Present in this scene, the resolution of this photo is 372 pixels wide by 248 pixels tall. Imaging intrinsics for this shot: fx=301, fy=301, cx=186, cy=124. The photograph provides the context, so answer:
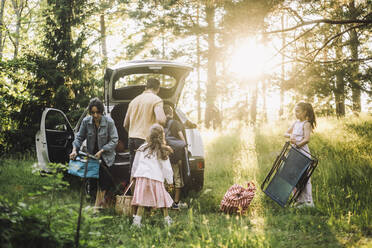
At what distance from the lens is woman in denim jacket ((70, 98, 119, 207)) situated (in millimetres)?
4820

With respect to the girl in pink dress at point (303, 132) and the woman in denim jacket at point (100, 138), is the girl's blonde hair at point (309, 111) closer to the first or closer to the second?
the girl in pink dress at point (303, 132)

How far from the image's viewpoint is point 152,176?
4332 millimetres

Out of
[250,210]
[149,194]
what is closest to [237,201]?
[250,210]

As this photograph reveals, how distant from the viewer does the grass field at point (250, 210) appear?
2.65 m

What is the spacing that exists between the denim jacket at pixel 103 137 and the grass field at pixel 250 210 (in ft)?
2.97

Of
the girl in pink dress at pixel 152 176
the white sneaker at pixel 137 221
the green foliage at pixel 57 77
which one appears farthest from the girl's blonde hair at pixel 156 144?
the green foliage at pixel 57 77

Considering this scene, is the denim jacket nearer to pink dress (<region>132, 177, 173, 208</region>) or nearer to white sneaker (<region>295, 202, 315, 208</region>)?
pink dress (<region>132, 177, 173, 208</region>)

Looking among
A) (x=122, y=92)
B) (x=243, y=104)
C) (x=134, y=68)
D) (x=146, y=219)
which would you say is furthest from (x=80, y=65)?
(x=243, y=104)

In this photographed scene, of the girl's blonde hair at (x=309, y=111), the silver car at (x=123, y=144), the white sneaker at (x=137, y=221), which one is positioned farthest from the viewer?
the silver car at (x=123, y=144)

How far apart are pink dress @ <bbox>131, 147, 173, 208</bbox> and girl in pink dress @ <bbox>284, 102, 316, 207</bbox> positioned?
87.7 inches

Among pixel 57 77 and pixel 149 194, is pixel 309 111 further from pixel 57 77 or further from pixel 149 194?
pixel 57 77

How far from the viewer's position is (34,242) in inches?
88.1

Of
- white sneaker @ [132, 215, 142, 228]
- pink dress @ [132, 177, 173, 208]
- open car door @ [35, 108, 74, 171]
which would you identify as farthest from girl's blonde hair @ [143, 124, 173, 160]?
open car door @ [35, 108, 74, 171]

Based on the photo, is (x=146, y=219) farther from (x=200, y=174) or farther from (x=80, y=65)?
(x=80, y=65)
